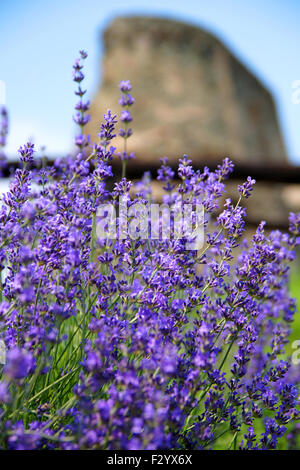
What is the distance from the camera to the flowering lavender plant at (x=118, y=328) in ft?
4.31

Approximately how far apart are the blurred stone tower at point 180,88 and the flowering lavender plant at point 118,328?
427 inches

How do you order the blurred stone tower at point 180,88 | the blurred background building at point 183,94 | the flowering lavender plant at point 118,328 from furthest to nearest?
the blurred stone tower at point 180,88 < the blurred background building at point 183,94 < the flowering lavender plant at point 118,328

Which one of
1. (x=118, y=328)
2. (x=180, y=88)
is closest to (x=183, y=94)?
(x=180, y=88)

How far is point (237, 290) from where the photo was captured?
1.82 meters

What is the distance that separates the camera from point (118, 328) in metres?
1.55

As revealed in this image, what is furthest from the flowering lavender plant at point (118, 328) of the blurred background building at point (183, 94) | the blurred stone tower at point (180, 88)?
the blurred stone tower at point (180, 88)

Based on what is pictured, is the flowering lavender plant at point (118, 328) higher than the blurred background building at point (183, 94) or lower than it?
lower

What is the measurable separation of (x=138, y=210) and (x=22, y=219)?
447 mm

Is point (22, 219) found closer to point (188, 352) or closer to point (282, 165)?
point (188, 352)

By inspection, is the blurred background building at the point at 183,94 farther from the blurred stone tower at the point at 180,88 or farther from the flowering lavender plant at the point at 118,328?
the flowering lavender plant at the point at 118,328

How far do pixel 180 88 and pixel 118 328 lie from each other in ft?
42.7

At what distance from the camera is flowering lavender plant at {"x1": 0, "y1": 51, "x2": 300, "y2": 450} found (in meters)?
1.31

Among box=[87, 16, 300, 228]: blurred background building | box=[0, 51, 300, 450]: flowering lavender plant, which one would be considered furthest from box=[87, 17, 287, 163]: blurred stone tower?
box=[0, 51, 300, 450]: flowering lavender plant
